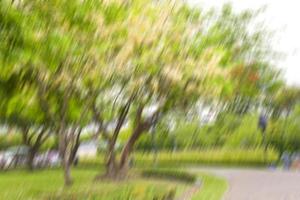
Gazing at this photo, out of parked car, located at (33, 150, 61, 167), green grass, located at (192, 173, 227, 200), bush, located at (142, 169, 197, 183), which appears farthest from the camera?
parked car, located at (33, 150, 61, 167)

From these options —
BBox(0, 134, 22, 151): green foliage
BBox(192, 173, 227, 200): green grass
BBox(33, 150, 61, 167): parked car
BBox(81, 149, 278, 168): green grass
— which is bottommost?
BBox(0, 134, 22, 151): green foliage

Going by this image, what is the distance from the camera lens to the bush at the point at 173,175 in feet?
90.5

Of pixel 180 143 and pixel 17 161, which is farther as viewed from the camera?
pixel 180 143

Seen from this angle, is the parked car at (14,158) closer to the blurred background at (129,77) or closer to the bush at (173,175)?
the blurred background at (129,77)

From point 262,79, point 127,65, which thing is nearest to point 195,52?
point 127,65

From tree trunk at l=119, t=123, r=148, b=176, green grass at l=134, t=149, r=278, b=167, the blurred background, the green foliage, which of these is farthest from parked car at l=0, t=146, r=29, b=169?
tree trunk at l=119, t=123, r=148, b=176

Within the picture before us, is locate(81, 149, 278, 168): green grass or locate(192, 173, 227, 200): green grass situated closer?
locate(192, 173, 227, 200): green grass

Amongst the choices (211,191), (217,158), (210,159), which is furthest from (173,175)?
(210,159)

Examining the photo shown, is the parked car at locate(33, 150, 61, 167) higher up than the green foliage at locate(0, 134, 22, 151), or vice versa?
the parked car at locate(33, 150, 61, 167)

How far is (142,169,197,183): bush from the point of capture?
1086 inches

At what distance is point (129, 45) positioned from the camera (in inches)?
728

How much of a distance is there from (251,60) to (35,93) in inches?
590

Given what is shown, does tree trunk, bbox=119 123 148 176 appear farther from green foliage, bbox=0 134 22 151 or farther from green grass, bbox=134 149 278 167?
green foliage, bbox=0 134 22 151

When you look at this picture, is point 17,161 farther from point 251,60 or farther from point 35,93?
point 35,93
